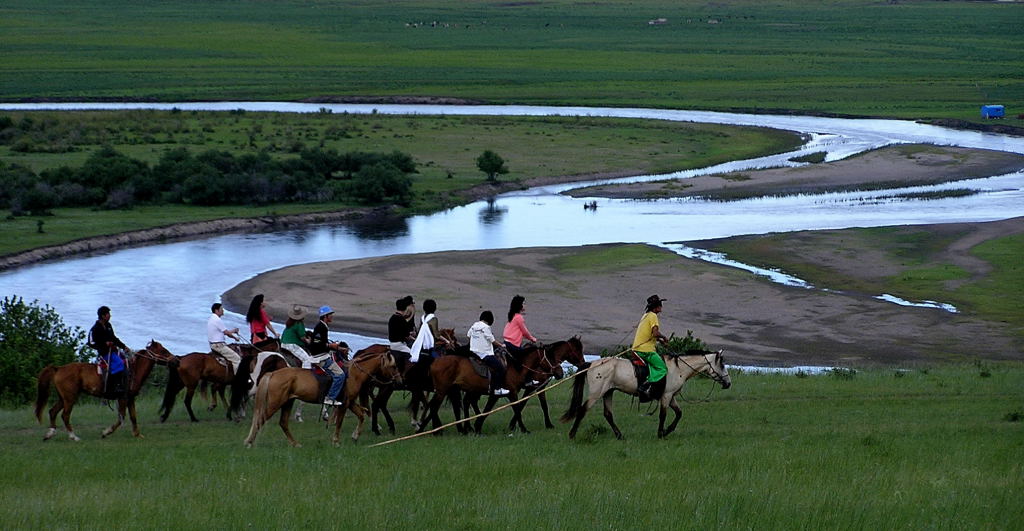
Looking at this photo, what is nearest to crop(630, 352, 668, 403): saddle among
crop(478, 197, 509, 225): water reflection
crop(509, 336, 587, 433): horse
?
crop(509, 336, 587, 433): horse

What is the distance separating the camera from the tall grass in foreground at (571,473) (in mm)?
12875

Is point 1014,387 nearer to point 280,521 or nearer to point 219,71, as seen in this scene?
point 280,521

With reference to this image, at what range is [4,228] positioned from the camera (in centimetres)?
4906

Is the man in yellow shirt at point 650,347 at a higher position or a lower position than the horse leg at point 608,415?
higher

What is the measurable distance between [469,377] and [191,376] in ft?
16.8

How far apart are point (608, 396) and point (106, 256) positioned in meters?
33.5

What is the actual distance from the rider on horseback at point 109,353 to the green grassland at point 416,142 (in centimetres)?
3436

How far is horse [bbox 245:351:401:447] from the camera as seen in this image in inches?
694

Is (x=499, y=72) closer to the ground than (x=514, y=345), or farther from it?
farther from it

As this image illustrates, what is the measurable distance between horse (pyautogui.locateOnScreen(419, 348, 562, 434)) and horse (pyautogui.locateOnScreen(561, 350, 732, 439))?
40.3 inches

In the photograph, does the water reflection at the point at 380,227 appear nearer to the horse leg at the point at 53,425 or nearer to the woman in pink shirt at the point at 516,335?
the woman in pink shirt at the point at 516,335

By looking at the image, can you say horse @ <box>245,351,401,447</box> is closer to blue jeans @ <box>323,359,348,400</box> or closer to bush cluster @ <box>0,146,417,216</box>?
blue jeans @ <box>323,359,348,400</box>

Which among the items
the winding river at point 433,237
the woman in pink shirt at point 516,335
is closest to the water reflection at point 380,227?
the winding river at point 433,237

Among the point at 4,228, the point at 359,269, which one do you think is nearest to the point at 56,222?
the point at 4,228
